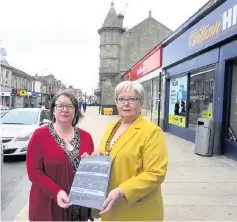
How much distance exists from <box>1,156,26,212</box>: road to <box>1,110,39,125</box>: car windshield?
1.27m

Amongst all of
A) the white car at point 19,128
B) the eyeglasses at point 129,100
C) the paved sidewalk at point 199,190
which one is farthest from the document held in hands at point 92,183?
the white car at point 19,128

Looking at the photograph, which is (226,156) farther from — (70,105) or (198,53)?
(70,105)

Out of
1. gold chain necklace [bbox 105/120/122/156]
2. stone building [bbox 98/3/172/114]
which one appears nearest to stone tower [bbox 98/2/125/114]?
stone building [bbox 98/3/172/114]

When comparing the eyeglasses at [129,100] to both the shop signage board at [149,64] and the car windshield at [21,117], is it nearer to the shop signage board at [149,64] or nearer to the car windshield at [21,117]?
the car windshield at [21,117]

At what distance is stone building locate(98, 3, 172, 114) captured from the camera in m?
35.3

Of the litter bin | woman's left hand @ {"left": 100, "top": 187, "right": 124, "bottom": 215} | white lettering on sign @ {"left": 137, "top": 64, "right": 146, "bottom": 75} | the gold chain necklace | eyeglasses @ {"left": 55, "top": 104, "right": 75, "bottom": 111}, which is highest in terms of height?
white lettering on sign @ {"left": 137, "top": 64, "right": 146, "bottom": 75}

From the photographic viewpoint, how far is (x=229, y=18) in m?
7.35

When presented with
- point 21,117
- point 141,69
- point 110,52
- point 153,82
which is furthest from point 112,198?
point 110,52

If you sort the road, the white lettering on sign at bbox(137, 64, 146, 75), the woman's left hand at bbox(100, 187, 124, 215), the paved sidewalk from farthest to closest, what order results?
the white lettering on sign at bbox(137, 64, 146, 75), the road, the paved sidewalk, the woman's left hand at bbox(100, 187, 124, 215)

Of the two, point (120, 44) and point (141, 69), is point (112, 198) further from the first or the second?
point (120, 44)

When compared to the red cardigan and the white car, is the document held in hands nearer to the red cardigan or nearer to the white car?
the red cardigan

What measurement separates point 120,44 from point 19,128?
97.9 ft

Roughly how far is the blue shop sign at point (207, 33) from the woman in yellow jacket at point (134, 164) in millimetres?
6069

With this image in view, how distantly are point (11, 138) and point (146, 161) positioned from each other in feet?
20.1
